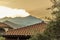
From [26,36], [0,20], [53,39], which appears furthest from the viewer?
[0,20]

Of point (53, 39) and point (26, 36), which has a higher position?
point (26, 36)

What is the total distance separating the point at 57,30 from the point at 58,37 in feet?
0.77

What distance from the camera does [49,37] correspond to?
24.3ft

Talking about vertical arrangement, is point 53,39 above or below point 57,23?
below

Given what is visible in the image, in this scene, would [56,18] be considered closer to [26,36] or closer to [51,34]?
[51,34]

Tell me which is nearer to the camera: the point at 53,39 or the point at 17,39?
the point at 53,39

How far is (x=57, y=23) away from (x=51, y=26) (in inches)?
8.6

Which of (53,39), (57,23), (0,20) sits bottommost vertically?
(53,39)

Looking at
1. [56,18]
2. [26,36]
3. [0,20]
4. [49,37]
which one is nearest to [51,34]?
[49,37]

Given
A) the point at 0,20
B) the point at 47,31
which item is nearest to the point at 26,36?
the point at 47,31

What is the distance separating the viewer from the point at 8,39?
1597 cm

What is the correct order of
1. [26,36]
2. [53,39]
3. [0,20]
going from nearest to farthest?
1. [53,39]
2. [26,36]
3. [0,20]

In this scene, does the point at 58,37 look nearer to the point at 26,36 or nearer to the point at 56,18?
the point at 56,18

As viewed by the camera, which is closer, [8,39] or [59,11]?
[59,11]
